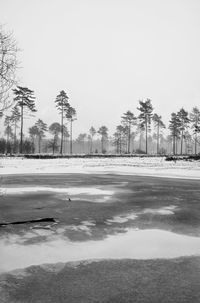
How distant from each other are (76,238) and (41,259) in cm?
144

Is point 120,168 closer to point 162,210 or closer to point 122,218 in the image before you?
point 162,210

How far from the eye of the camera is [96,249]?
6.34 metres

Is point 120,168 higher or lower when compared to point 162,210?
higher

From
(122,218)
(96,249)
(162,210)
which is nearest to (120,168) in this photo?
(162,210)

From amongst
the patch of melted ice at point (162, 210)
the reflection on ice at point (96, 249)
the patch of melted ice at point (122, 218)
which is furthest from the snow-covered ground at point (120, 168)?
the reflection on ice at point (96, 249)

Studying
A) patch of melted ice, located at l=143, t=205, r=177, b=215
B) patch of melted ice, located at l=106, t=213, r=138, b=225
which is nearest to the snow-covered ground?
patch of melted ice, located at l=143, t=205, r=177, b=215

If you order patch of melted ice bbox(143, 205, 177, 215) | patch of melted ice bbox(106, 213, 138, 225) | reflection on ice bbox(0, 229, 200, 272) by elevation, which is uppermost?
patch of melted ice bbox(143, 205, 177, 215)

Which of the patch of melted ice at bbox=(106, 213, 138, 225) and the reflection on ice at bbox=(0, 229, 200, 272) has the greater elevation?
the patch of melted ice at bbox=(106, 213, 138, 225)

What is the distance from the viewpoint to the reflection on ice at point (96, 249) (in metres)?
5.78

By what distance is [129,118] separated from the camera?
83.2 meters

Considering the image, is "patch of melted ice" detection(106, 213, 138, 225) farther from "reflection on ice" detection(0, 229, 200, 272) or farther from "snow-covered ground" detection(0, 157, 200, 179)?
"snow-covered ground" detection(0, 157, 200, 179)

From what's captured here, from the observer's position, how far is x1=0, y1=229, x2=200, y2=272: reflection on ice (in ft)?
19.0

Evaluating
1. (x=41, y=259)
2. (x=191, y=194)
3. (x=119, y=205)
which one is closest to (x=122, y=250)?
(x=41, y=259)

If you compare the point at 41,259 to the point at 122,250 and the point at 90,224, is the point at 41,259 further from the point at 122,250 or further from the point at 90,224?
the point at 90,224
